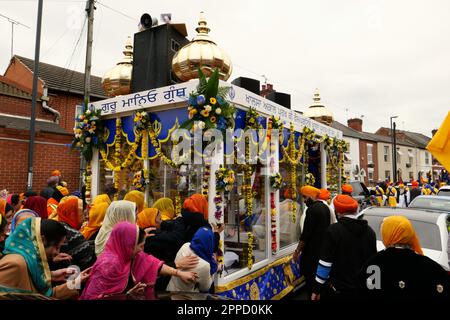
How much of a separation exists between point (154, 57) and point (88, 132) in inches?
72.8

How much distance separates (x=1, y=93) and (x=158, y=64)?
9.03 metres

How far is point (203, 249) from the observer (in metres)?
2.81

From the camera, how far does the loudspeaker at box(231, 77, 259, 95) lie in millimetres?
5426

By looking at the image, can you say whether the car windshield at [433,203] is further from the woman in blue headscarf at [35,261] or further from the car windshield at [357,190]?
the woman in blue headscarf at [35,261]

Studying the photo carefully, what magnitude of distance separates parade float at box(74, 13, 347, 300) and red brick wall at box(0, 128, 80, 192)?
204 inches

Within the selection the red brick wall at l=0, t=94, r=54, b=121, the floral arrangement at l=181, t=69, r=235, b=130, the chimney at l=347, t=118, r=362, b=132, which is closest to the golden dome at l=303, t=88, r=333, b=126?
the floral arrangement at l=181, t=69, r=235, b=130

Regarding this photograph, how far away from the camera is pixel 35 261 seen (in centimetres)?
218

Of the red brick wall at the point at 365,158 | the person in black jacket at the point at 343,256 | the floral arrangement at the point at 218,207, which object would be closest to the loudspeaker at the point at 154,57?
the floral arrangement at the point at 218,207

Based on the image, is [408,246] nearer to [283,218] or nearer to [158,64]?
[283,218]

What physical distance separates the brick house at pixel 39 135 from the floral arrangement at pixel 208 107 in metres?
7.61

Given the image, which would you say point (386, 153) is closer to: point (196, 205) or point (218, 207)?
point (218, 207)

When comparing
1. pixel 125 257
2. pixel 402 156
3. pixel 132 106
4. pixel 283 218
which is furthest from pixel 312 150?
pixel 402 156

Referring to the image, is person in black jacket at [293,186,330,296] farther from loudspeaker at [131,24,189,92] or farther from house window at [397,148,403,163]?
house window at [397,148,403,163]

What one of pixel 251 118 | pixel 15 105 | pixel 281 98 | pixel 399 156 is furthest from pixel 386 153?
pixel 15 105
